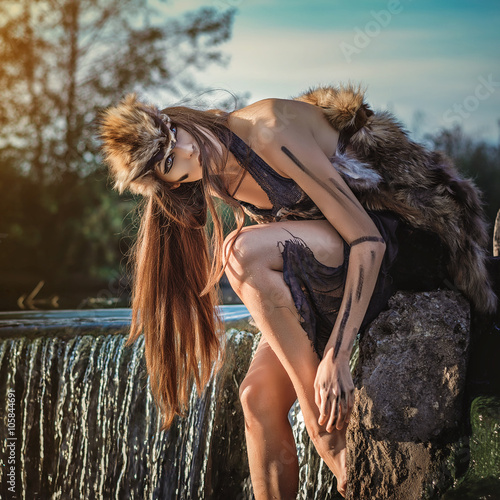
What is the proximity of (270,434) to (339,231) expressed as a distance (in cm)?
56

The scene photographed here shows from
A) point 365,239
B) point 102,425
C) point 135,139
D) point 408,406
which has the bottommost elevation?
point 102,425

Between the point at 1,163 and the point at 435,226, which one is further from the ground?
the point at 1,163

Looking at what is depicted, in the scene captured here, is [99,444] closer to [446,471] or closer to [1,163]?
[446,471]

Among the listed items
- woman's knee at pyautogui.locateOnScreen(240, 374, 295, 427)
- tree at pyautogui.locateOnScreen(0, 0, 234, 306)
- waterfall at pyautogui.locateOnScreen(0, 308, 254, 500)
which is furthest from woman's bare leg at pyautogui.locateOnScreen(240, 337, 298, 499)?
tree at pyautogui.locateOnScreen(0, 0, 234, 306)

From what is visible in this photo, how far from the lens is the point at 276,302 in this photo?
1.47 metres

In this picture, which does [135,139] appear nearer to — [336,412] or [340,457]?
[336,412]

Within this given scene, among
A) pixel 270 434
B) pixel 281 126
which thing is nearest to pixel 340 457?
pixel 270 434

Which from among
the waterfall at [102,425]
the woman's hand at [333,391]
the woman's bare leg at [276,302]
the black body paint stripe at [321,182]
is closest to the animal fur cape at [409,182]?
the black body paint stripe at [321,182]

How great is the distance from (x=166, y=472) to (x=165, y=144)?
166 cm

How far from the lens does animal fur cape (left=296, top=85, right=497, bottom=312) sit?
166cm

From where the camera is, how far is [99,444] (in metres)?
2.80

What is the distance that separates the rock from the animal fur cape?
16cm

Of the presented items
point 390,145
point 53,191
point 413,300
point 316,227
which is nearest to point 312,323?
point 316,227

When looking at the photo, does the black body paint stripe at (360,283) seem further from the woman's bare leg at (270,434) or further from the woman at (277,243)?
the woman's bare leg at (270,434)
